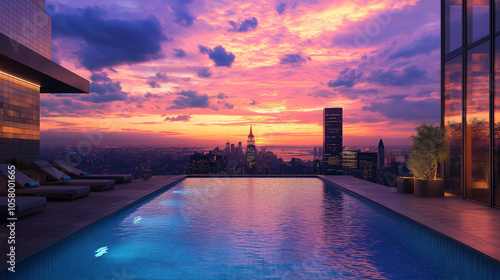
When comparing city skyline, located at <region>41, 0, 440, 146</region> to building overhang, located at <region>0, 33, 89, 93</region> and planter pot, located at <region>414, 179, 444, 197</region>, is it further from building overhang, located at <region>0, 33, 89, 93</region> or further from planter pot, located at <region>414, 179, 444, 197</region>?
building overhang, located at <region>0, 33, 89, 93</region>

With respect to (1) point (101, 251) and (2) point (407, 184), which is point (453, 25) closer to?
(2) point (407, 184)

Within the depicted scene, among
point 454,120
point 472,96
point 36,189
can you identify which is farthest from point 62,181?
point 472,96

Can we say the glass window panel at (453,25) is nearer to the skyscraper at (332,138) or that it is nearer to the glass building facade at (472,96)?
the glass building facade at (472,96)

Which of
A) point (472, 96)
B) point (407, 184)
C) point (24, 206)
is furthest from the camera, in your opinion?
point (407, 184)

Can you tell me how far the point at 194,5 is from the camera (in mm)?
13828

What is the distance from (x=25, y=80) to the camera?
13.6 m

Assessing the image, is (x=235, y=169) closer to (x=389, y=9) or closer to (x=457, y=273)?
(x=389, y=9)

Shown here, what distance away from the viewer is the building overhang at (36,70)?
9.83m

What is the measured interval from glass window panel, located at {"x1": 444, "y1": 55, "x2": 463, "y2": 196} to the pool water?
3661 mm

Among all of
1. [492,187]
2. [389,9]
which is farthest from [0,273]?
[389,9]

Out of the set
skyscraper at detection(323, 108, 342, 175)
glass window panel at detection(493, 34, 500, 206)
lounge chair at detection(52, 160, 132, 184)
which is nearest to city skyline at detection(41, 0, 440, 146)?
lounge chair at detection(52, 160, 132, 184)

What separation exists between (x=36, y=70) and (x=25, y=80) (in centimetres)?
281

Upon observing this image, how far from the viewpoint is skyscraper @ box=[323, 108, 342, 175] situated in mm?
93731

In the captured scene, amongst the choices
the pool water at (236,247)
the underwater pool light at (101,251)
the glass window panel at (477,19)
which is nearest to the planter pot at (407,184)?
the pool water at (236,247)
